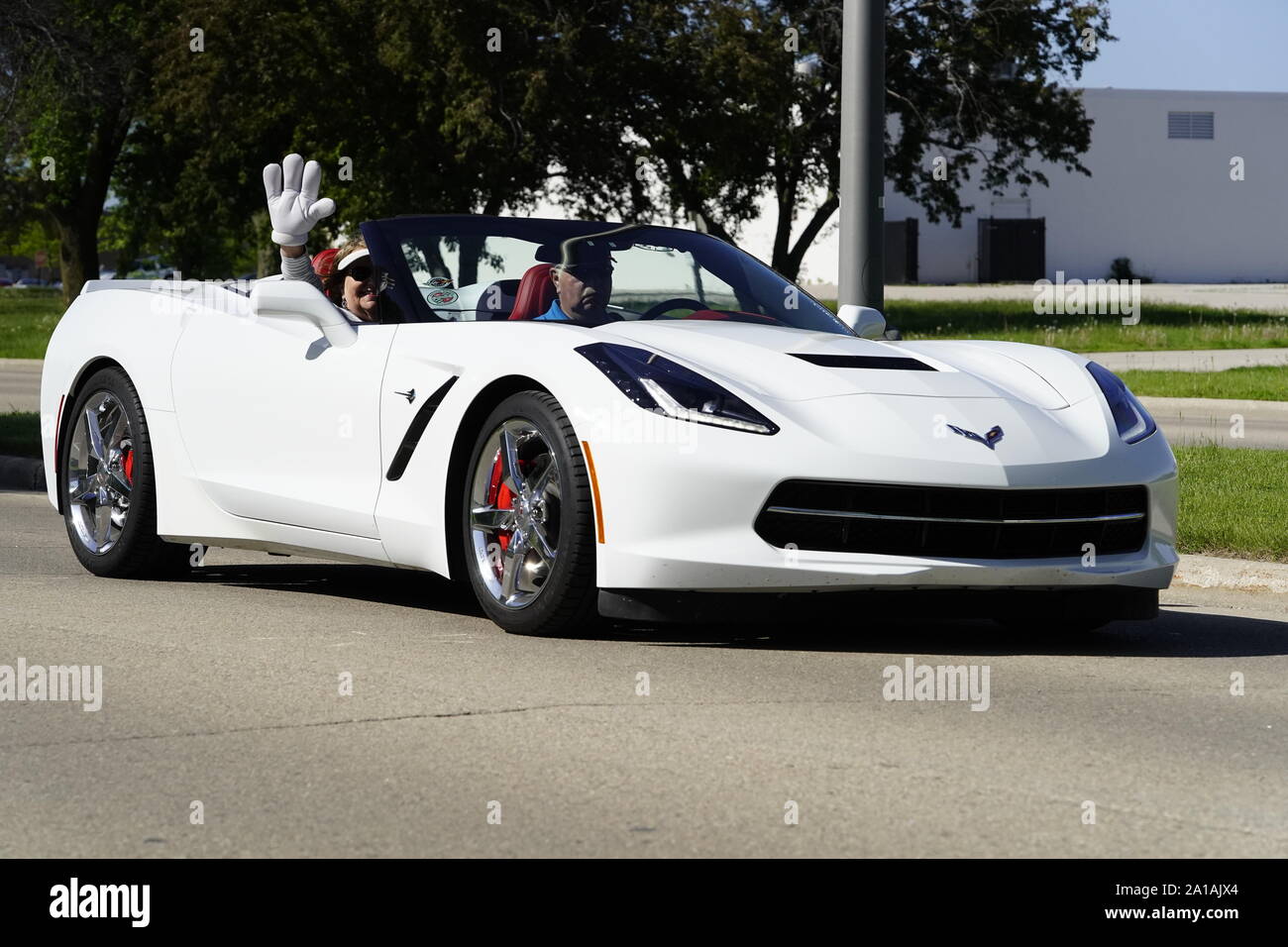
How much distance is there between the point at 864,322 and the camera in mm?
7445

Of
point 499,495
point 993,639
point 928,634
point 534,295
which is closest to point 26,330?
point 534,295

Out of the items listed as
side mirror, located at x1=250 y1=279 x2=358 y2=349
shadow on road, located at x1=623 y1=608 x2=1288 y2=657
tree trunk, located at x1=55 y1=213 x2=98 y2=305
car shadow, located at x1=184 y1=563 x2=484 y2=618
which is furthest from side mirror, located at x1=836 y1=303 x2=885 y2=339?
tree trunk, located at x1=55 y1=213 x2=98 y2=305

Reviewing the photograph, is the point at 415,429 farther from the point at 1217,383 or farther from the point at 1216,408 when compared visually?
the point at 1217,383

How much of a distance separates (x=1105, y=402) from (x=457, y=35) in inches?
1059

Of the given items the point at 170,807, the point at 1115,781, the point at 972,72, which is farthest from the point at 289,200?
the point at 972,72

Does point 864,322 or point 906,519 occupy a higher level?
point 864,322

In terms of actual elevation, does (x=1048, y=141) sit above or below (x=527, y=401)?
above

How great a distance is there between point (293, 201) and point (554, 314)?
1609 mm

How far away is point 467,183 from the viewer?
34.5m

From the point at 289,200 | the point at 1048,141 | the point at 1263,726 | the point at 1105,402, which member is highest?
the point at 1048,141

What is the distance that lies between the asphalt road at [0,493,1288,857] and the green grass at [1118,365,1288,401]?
40.0 ft

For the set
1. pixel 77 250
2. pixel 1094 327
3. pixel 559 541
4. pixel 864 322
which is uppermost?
pixel 77 250

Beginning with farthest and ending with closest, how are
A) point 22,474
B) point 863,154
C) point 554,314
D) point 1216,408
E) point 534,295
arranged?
1. point 1216,408
2. point 22,474
3. point 863,154
4. point 534,295
5. point 554,314
